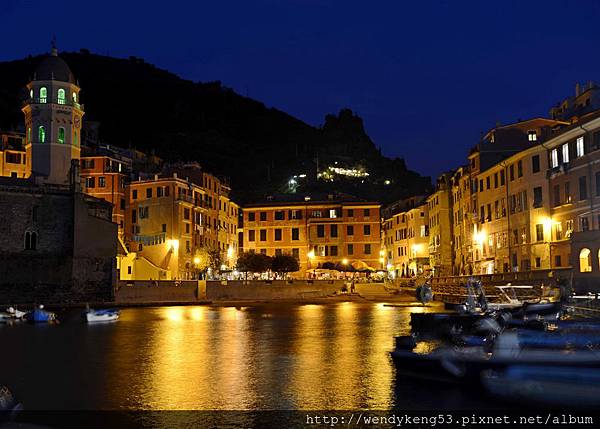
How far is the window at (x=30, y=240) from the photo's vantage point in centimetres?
7119

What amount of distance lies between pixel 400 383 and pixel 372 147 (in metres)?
164

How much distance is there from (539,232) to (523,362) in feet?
138

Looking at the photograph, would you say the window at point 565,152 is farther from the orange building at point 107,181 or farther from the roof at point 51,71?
the roof at point 51,71

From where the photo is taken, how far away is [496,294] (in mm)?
44375

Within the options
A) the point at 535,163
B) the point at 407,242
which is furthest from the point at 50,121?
the point at 535,163

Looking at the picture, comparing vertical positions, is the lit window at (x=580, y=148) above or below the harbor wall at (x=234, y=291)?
above

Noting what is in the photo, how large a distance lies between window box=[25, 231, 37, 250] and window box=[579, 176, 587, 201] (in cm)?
5577

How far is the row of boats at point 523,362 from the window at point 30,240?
60.0 meters

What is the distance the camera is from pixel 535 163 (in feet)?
184

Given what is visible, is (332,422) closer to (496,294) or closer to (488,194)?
(496,294)

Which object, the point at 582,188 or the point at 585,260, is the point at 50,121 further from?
the point at 585,260

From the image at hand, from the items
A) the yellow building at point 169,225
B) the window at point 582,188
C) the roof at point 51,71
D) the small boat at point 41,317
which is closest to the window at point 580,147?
the window at point 582,188

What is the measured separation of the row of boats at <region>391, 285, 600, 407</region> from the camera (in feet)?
49.3

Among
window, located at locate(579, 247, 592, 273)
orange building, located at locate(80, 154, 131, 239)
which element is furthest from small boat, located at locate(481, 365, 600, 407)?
orange building, located at locate(80, 154, 131, 239)
